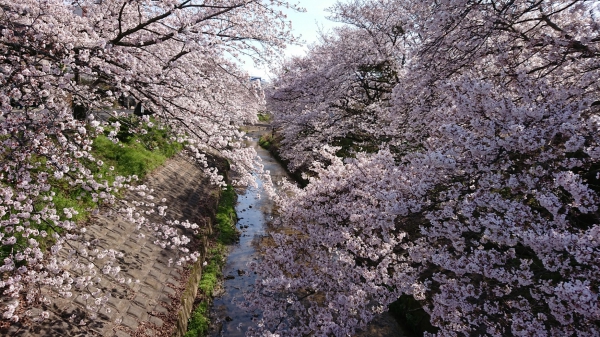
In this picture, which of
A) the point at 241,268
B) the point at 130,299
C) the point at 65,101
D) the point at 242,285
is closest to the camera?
the point at 65,101

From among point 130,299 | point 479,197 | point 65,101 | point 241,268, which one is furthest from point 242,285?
point 479,197

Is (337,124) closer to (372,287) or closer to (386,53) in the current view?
(386,53)

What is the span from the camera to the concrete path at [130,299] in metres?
5.84

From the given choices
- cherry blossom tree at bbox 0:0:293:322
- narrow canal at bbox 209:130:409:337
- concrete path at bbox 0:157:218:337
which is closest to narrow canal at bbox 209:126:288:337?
Result: narrow canal at bbox 209:130:409:337

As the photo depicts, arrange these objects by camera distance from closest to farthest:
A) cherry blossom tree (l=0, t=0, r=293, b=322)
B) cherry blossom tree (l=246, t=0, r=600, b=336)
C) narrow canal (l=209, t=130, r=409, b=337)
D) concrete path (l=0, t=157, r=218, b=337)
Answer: cherry blossom tree (l=246, t=0, r=600, b=336) → cherry blossom tree (l=0, t=0, r=293, b=322) → concrete path (l=0, t=157, r=218, b=337) → narrow canal (l=209, t=130, r=409, b=337)

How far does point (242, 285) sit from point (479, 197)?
8803 millimetres

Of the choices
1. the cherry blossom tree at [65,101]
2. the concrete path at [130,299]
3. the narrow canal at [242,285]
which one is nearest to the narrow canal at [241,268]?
the narrow canal at [242,285]

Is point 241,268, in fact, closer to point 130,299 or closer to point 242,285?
point 242,285

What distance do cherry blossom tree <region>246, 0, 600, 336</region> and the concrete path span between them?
2204mm

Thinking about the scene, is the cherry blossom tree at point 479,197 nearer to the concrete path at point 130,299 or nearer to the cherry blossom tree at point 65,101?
the concrete path at point 130,299

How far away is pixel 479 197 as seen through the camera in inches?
164

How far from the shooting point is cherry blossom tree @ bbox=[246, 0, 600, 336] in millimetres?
3742

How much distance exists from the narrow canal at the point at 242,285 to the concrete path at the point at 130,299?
1482mm

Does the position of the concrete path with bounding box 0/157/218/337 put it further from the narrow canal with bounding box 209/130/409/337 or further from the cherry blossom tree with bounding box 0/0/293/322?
the narrow canal with bounding box 209/130/409/337
